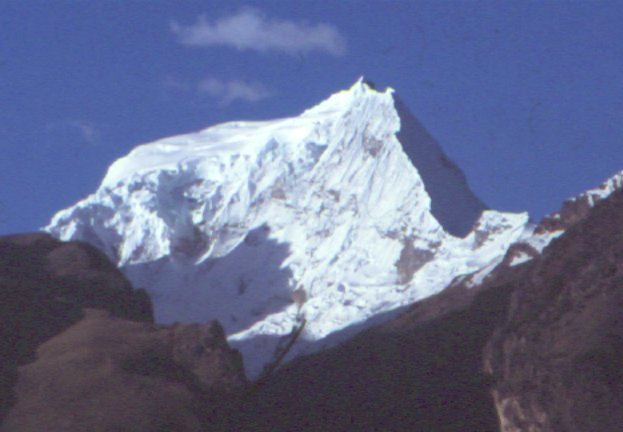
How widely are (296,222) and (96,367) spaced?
2528 centimetres

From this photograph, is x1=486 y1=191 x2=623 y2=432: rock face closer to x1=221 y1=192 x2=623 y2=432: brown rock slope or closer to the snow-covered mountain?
x1=221 y1=192 x2=623 y2=432: brown rock slope

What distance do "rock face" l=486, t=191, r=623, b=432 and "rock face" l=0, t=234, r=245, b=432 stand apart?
386 centimetres

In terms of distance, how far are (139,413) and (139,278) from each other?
2748 centimetres

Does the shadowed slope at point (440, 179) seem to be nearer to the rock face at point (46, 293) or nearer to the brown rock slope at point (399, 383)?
the brown rock slope at point (399, 383)

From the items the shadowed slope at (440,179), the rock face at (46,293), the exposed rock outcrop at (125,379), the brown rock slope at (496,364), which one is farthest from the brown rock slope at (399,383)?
the shadowed slope at (440,179)

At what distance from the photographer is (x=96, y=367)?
11.9 m

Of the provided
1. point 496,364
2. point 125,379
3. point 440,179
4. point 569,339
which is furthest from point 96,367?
point 440,179

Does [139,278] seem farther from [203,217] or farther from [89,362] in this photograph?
[89,362]

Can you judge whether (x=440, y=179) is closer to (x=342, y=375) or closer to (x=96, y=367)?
(x=342, y=375)

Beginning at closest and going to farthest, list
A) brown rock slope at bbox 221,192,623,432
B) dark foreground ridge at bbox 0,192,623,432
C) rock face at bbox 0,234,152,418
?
brown rock slope at bbox 221,192,623,432
dark foreground ridge at bbox 0,192,623,432
rock face at bbox 0,234,152,418

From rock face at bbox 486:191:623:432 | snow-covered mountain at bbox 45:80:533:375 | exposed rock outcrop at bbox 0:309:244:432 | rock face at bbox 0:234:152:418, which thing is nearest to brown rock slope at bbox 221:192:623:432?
rock face at bbox 486:191:623:432

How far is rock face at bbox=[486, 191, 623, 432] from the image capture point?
33.7 feet

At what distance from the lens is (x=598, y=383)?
10.3 metres

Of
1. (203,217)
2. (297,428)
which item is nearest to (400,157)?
(203,217)
